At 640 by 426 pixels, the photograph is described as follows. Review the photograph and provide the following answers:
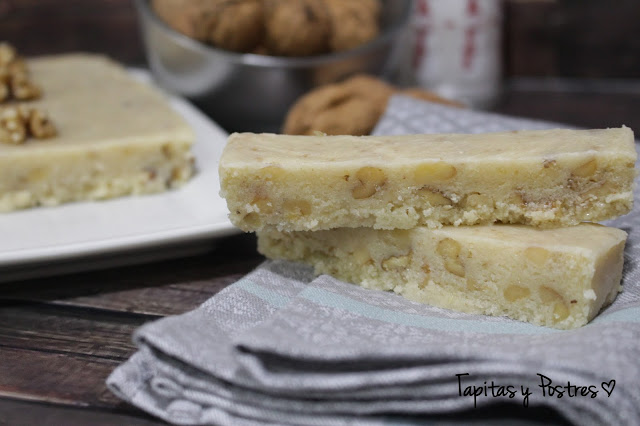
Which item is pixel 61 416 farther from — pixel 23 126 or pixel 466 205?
pixel 23 126

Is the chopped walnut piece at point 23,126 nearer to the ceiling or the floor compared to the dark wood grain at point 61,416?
nearer to the ceiling


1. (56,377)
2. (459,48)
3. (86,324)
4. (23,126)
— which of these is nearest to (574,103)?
(459,48)

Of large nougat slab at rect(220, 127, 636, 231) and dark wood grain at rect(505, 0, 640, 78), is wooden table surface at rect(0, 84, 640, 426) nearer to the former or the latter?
large nougat slab at rect(220, 127, 636, 231)

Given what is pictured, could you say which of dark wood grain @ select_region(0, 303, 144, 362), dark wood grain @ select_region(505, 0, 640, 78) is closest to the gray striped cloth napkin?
dark wood grain @ select_region(0, 303, 144, 362)

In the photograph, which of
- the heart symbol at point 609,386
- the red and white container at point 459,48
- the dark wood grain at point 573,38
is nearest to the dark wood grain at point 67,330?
the heart symbol at point 609,386

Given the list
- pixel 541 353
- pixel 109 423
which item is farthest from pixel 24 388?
pixel 541 353

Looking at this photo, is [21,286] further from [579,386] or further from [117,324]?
[579,386]

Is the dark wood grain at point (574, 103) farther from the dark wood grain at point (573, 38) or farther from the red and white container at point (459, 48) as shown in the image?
the red and white container at point (459, 48)
